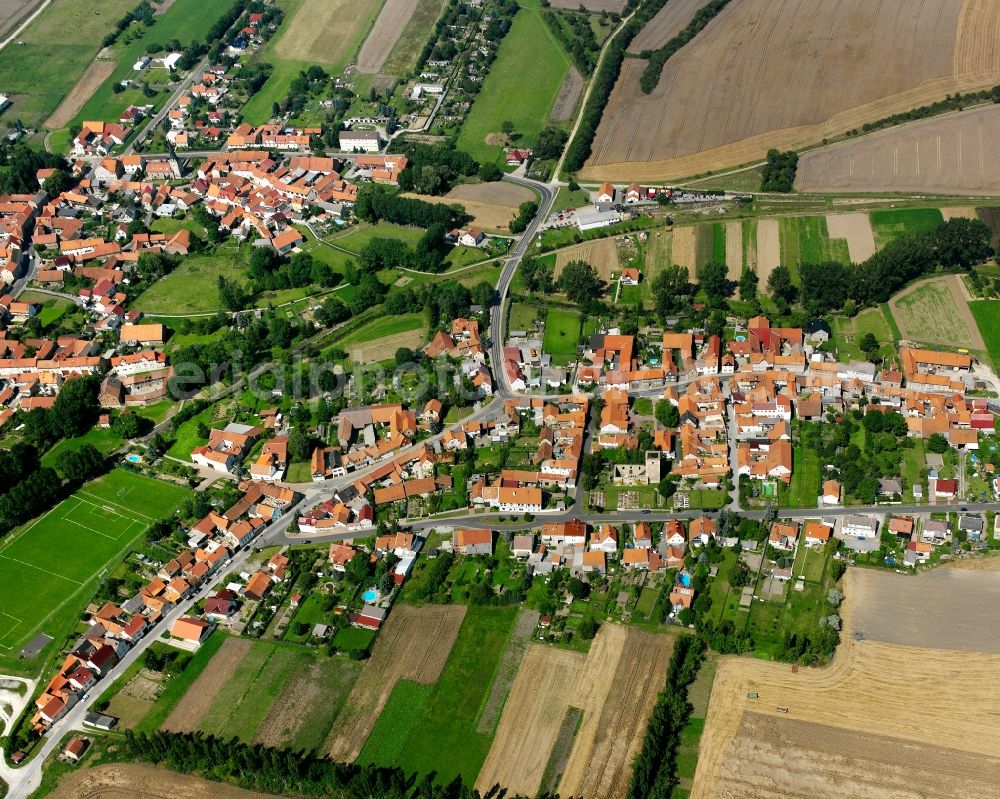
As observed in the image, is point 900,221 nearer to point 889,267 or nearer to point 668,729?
point 889,267

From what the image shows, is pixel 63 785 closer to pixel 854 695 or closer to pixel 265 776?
pixel 265 776

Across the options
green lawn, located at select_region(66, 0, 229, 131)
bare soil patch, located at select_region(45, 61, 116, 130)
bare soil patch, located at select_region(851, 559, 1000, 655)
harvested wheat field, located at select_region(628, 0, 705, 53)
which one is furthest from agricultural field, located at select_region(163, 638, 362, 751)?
harvested wheat field, located at select_region(628, 0, 705, 53)

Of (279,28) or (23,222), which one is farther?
(279,28)

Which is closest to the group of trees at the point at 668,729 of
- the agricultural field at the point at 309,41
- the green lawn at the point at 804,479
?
the green lawn at the point at 804,479

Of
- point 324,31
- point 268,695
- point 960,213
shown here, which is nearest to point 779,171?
point 960,213

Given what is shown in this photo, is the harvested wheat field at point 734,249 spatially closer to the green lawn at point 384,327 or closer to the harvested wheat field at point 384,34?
the green lawn at point 384,327

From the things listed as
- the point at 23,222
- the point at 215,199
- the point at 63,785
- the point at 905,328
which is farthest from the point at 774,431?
the point at 23,222
